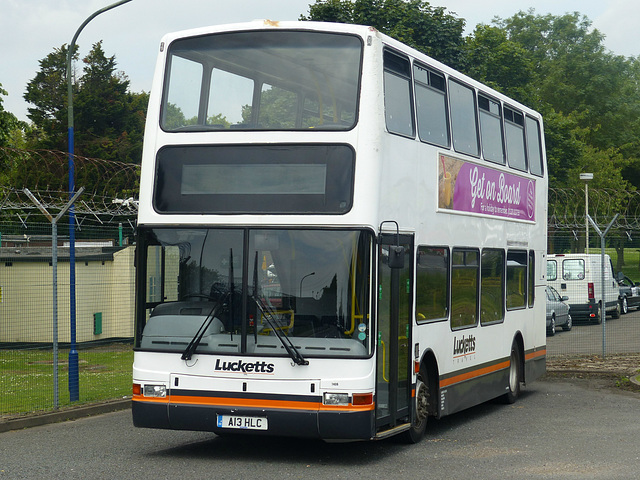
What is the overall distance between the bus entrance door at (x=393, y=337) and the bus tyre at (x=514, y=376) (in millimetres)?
4852

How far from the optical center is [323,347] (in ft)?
33.4

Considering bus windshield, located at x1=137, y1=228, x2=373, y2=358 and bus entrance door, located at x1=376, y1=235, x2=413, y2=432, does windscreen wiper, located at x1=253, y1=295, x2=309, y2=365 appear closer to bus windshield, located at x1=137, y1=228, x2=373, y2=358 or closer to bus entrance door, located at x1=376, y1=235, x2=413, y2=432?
bus windshield, located at x1=137, y1=228, x2=373, y2=358

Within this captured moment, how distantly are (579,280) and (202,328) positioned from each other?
85.0 feet

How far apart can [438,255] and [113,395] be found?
664 centimetres

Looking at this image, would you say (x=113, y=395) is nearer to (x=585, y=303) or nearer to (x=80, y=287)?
(x=80, y=287)

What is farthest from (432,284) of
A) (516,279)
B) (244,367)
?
(516,279)

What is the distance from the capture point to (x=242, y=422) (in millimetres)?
10219

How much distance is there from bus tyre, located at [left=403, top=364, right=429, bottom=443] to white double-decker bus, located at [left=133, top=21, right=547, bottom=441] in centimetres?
7

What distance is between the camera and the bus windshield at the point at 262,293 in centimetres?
1020

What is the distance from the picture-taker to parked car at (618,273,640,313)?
3903 centimetres

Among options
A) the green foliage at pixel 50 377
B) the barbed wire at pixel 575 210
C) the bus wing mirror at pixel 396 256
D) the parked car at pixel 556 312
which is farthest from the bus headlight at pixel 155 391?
the parked car at pixel 556 312

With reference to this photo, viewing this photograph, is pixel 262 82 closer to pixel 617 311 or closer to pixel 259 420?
pixel 259 420

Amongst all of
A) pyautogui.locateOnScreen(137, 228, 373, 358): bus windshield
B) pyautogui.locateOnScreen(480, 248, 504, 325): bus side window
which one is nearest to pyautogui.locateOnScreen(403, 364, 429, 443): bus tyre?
pyautogui.locateOnScreen(137, 228, 373, 358): bus windshield

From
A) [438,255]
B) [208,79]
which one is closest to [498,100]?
[438,255]
